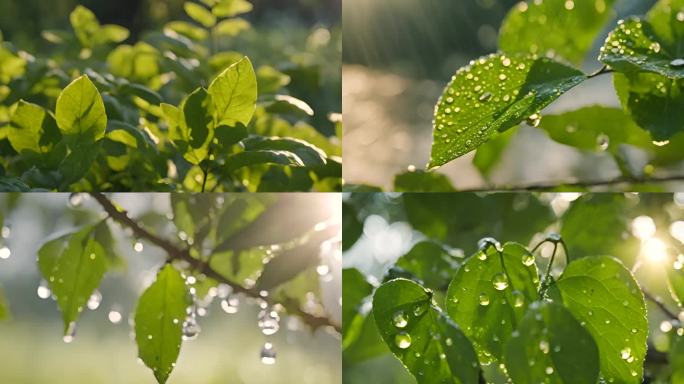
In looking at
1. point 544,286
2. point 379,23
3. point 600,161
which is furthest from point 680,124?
point 379,23

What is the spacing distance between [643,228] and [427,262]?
166 mm

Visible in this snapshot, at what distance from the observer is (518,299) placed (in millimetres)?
272

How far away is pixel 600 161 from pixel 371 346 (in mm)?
1708

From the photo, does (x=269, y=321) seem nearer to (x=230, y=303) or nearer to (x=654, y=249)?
(x=230, y=303)

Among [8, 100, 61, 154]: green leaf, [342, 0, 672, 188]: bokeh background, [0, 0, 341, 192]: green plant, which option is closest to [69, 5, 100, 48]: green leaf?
[0, 0, 341, 192]: green plant

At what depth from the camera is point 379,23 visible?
9.57 feet

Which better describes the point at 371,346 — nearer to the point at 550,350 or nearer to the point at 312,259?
the point at 312,259

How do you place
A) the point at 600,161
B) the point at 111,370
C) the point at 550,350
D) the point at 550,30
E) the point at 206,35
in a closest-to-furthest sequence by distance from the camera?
1. the point at 550,350
2. the point at 550,30
3. the point at 206,35
4. the point at 111,370
5. the point at 600,161

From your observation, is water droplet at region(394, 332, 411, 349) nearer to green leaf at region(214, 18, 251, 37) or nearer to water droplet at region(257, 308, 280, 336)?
water droplet at region(257, 308, 280, 336)

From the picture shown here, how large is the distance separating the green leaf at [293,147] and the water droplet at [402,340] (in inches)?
3.6

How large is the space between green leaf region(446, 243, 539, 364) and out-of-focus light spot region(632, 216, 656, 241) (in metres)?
0.20

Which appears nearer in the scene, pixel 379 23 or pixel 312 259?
pixel 312 259

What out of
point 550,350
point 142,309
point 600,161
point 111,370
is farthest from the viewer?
point 600,161

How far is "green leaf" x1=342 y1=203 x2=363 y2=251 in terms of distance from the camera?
0.47 m
